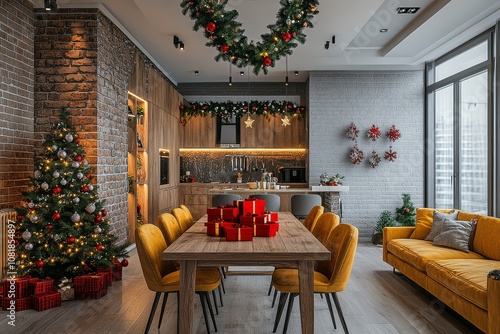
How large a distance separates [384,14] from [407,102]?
301 cm

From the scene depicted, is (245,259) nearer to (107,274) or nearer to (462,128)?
(107,274)

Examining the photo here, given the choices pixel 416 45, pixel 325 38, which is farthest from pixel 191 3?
pixel 416 45

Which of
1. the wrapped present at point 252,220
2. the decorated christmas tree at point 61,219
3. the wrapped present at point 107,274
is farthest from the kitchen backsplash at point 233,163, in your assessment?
the wrapped present at point 252,220

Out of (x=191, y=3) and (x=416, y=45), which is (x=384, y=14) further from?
(x=191, y=3)

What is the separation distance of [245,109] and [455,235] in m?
5.49

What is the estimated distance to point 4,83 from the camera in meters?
4.65

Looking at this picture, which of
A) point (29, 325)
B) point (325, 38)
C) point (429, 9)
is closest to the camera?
point (29, 325)

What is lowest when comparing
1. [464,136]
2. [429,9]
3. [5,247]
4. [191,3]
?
[5,247]

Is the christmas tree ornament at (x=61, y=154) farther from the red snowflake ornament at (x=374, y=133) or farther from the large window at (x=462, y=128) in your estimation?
the red snowflake ornament at (x=374, y=133)

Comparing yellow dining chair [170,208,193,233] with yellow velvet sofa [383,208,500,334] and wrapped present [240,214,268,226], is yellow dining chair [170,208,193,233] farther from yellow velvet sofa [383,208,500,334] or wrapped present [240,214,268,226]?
yellow velvet sofa [383,208,500,334]

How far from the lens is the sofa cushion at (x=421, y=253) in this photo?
14.6 feet

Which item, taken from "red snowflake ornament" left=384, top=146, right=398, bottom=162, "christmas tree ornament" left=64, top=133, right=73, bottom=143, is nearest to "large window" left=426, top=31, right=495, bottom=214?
"red snowflake ornament" left=384, top=146, right=398, bottom=162

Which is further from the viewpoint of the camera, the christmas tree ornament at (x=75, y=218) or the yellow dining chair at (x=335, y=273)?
the christmas tree ornament at (x=75, y=218)

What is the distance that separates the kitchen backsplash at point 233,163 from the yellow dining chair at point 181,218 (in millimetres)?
5381
